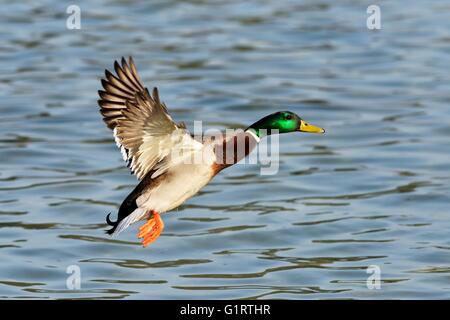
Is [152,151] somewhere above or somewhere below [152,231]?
above

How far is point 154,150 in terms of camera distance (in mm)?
8578

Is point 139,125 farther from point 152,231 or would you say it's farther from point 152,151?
point 152,231

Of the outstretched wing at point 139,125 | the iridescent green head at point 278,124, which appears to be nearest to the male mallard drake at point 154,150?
the outstretched wing at point 139,125

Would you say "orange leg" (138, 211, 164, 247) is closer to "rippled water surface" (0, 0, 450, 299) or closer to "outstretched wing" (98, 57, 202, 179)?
"outstretched wing" (98, 57, 202, 179)

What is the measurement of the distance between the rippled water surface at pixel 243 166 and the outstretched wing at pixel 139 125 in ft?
6.44

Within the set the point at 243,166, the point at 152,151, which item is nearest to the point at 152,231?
the point at 152,151

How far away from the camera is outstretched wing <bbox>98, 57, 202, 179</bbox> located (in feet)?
27.3

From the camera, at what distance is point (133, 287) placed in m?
10.5

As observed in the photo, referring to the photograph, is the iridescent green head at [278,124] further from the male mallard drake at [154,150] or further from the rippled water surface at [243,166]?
the rippled water surface at [243,166]

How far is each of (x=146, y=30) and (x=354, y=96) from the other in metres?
4.37

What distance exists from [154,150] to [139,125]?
8.9 inches

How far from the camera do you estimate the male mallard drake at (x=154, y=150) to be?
8367 millimetres
